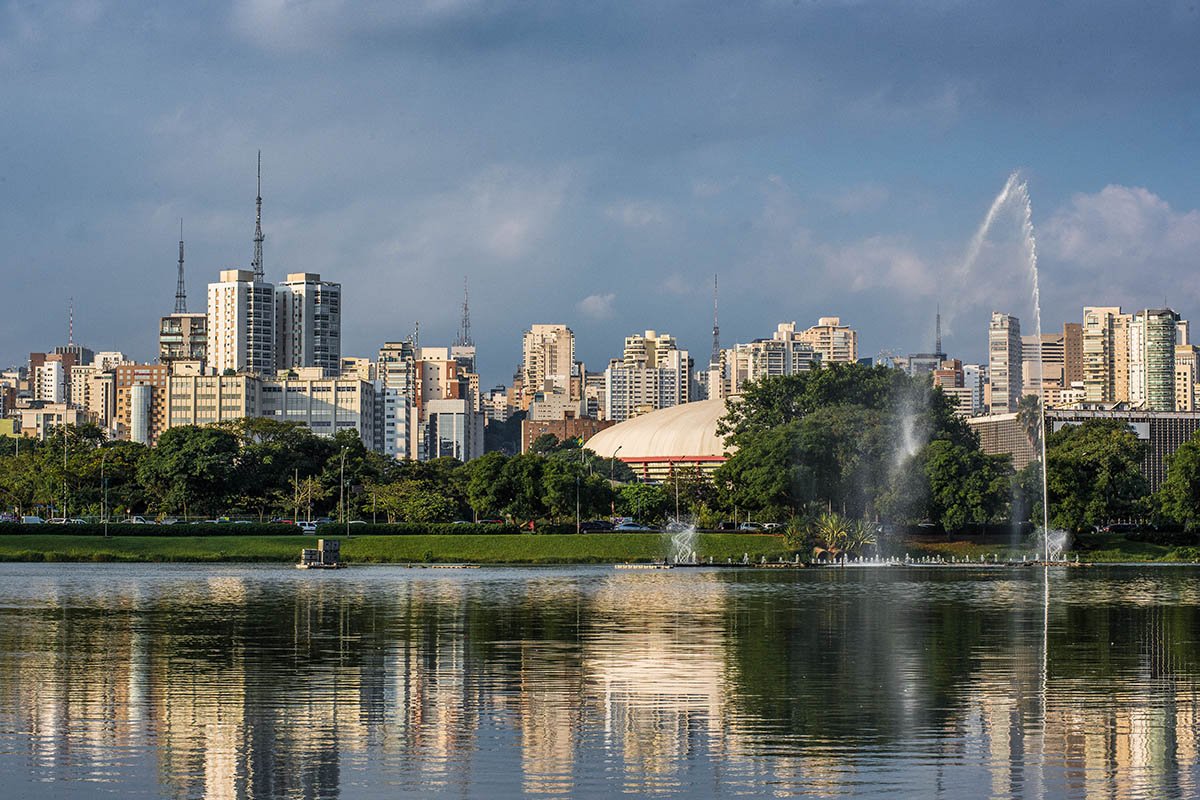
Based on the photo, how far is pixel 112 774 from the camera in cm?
1952

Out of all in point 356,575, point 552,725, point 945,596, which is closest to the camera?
point 552,725

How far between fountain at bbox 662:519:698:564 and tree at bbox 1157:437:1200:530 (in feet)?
95.9

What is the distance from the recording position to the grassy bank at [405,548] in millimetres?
92438

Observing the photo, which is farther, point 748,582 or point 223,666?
point 748,582

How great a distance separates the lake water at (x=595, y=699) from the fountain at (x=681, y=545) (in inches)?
1684

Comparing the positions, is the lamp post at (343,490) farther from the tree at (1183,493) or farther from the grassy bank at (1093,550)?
the tree at (1183,493)

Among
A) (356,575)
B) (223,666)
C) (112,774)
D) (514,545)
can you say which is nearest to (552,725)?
(112,774)

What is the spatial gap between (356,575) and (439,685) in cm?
4781

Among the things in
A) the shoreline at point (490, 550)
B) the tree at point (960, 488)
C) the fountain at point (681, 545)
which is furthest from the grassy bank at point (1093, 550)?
the fountain at point (681, 545)

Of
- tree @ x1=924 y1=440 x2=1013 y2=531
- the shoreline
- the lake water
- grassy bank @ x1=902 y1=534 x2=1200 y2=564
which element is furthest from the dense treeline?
the lake water

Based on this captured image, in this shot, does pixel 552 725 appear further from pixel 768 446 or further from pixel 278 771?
pixel 768 446

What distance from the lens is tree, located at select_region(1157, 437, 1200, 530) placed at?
102 metres

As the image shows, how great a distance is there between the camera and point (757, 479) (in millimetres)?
103625

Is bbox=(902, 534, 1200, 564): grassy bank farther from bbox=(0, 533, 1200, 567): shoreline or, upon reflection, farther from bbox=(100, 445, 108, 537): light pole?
bbox=(100, 445, 108, 537): light pole
